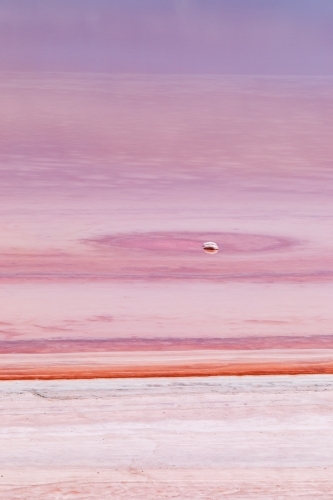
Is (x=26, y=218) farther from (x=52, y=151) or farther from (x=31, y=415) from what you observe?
(x=31, y=415)

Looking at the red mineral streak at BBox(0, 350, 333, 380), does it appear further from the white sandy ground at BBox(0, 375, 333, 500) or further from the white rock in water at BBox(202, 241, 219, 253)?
the white rock in water at BBox(202, 241, 219, 253)

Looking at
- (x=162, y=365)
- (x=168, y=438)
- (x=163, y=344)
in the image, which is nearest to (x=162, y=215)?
(x=163, y=344)

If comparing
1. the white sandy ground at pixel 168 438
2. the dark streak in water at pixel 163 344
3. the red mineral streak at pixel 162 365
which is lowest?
the dark streak in water at pixel 163 344

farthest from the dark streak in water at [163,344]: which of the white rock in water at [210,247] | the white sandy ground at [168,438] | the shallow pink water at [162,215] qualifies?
Result: the white rock in water at [210,247]

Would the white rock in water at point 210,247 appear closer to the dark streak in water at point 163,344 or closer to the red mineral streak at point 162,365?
the dark streak in water at point 163,344

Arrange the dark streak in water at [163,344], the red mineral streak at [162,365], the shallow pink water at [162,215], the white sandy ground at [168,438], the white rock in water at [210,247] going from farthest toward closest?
the white rock in water at [210,247] → the shallow pink water at [162,215] → the dark streak in water at [163,344] → the red mineral streak at [162,365] → the white sandy ground at [168,438]

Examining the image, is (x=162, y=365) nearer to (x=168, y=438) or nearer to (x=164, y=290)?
(x=168, y=438)

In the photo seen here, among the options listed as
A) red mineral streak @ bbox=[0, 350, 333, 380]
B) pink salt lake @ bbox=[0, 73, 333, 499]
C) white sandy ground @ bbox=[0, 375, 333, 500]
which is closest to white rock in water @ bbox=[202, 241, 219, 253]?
pink salt lake @ bbox=[0, 73, 333, 499]
